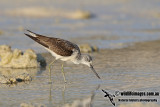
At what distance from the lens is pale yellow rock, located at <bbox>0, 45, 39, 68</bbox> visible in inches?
498

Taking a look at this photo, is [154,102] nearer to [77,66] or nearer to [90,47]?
[77,66]

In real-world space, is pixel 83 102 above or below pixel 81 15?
below

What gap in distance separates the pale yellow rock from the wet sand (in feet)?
1.85

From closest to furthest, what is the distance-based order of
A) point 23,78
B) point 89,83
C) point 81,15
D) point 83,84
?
point 83,84 → point 89,83 → point 23,78 → point 81,15

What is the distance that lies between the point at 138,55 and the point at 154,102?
6.34 meters

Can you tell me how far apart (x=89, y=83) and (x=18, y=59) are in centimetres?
318

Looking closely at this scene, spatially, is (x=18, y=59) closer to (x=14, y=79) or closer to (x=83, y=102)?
(x=14, y=79)

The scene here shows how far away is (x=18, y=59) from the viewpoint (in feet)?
41.8

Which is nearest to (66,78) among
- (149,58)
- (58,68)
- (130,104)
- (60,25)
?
(58,68)

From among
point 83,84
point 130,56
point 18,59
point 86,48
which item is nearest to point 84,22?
point 86,48

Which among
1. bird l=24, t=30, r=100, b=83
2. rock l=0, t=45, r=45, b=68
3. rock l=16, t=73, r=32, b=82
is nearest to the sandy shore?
rock l=0, t=45, r=45, b=68

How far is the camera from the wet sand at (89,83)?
8766 mm

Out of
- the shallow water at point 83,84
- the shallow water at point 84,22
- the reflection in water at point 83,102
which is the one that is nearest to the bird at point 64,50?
the shallow water at point 83,84

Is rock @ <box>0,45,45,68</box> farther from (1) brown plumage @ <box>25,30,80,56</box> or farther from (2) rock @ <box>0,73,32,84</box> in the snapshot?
(2) rock @ <box>0,73,32,84</box>
